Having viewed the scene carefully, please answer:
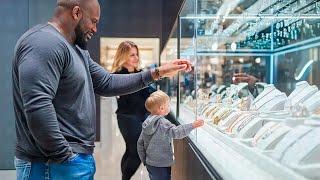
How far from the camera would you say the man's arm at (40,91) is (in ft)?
4.37

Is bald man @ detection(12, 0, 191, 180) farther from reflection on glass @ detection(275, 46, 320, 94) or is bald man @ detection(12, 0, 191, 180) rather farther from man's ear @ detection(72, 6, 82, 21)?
reflection on glass @ detection(275, 46, 320, 94)

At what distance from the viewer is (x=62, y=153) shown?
4.56 feet

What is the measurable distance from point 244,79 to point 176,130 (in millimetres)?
472

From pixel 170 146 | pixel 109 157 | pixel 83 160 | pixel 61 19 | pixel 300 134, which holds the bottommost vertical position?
pixel 109 157

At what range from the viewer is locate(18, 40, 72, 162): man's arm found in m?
1.33

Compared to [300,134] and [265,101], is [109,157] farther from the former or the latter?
[300,134]

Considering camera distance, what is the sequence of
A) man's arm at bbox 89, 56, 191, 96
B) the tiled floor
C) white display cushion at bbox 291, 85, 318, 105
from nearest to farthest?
white display cushion at bbox 291, 85, 318, 105 < man's arm at bbox 89, 56, 191, 96 < the tiled floor

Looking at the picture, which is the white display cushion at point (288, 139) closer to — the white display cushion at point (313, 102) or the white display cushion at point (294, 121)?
the white display cushion at point (294, 121)

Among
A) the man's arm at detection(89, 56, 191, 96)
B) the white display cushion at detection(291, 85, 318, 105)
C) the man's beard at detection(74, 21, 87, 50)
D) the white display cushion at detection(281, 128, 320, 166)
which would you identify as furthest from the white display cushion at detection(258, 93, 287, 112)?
the man's beard at detection(74, 21, 87, 50)

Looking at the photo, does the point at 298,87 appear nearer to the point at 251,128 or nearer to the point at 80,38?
the point at 251,128

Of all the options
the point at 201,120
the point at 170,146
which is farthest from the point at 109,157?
the point at 201,120

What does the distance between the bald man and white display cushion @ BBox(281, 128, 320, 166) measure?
626 mm

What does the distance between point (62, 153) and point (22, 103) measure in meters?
0.19

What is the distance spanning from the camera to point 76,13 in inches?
58.7
